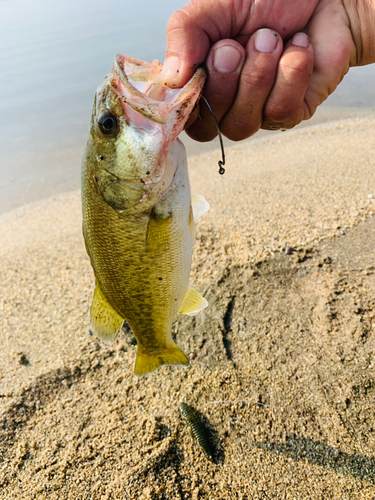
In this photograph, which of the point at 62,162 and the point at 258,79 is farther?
the point at 62,162

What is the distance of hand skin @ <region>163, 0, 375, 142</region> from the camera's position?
1.96 metres

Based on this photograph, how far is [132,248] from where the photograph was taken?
189cm

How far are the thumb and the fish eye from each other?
0.31m

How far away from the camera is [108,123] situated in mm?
1738

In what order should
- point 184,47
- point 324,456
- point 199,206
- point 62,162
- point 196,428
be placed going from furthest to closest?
1. point 62,162
2. point 196,428
3. point 324,456
4. point 199,206
5. point 184,47

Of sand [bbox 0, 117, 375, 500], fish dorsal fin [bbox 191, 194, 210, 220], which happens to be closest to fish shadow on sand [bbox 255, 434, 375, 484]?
sand [bbox 0, 117, 375, 500]

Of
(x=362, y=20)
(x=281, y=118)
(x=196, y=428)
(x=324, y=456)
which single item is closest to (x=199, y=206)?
(x=281, y=118)

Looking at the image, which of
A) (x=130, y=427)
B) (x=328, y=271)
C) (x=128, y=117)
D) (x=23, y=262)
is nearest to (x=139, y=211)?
(x=128, y=117)

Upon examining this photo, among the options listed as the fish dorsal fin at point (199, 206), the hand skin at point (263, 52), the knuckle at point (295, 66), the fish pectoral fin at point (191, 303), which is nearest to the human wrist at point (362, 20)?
the hand skin at point (263, 52)

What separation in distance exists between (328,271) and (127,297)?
2.22m

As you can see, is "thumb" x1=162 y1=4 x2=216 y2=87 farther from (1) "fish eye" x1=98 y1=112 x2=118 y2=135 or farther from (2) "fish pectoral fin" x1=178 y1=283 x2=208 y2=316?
(2) "fish pectoral fin" x1=178 y1=283 x2=208 y2=316

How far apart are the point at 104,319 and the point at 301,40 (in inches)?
73.1

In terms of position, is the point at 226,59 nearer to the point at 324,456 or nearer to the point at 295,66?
the point at 295,66

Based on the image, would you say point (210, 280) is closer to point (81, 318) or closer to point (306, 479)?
point (81, 318)
